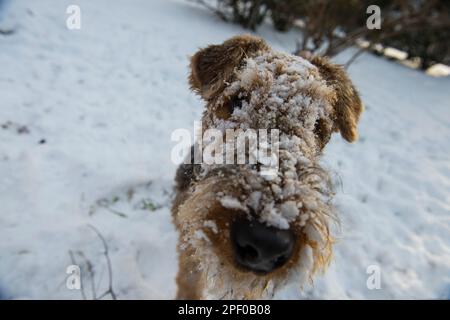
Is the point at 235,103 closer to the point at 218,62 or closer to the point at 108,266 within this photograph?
the point at 218,62

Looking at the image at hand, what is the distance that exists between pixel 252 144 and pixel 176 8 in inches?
375

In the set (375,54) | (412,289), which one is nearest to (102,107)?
(412,289)

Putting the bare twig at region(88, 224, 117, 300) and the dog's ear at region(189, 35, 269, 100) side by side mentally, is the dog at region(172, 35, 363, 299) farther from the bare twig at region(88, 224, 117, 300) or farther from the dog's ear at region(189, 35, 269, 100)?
the bare twig at region(88, 224, 117, 300)

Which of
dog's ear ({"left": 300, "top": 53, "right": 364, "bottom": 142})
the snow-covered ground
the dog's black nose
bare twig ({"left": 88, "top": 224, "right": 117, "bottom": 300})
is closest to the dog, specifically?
the dog's black nose

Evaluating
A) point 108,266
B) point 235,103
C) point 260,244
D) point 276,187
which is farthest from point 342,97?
point 108,266

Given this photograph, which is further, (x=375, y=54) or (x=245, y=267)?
(x=375, y=54)

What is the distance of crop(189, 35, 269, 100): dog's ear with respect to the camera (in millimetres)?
2311

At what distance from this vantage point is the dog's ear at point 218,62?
2.31 meters

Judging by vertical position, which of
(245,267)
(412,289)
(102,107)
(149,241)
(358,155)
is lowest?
(412,289)

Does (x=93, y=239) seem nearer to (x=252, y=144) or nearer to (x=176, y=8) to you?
(x=252, y=144)

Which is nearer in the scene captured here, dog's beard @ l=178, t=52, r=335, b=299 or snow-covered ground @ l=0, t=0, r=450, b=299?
dog's beard @ l=178, t=52, r=335, b=299

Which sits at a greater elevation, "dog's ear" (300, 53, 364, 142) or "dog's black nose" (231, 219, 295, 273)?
"dog's ear" (300, 53, 364, 142)

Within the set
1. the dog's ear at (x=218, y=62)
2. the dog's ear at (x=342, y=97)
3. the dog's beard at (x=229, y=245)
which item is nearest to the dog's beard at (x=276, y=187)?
the dog's beard at (x=229, y=245)

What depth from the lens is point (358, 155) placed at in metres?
5.22
